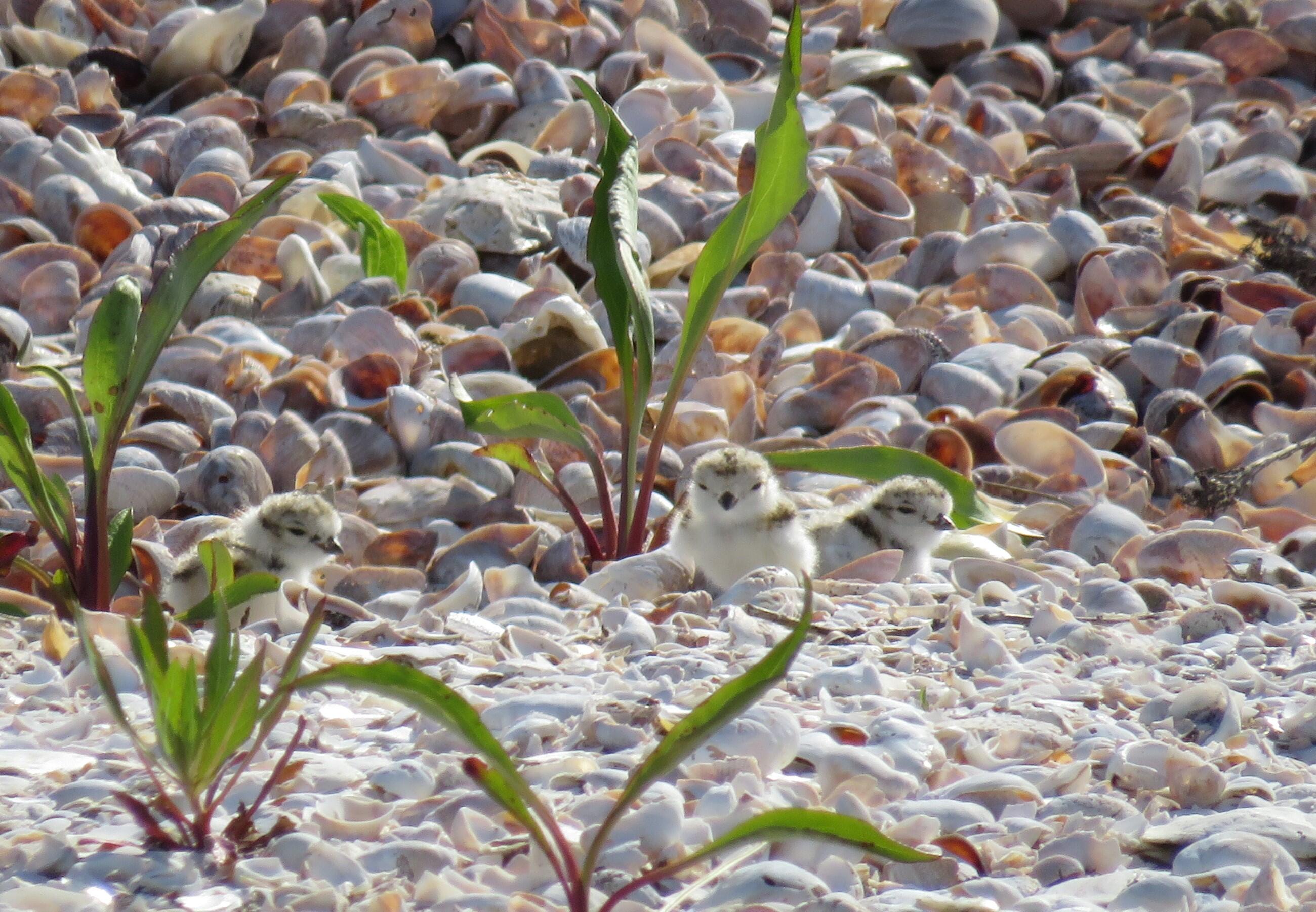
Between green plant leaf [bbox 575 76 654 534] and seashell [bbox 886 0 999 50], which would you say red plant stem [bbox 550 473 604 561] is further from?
seashell [bbox 886 0 999 50]

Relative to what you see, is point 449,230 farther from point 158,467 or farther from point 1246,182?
point 1246,182

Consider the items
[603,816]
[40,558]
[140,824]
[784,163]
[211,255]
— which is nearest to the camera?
[140,824]

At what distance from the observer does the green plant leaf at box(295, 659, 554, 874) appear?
5.01 feet

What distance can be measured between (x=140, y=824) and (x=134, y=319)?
1.42 meters

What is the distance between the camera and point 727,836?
5.06ft

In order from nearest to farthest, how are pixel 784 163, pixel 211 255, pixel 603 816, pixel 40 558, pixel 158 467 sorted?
pixel 603 816
pixel 211 255
pixel 784 163
pixel 40 558
pixel 158 467

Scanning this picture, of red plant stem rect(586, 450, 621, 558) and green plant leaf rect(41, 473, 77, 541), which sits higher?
green plant leaf rect(41, 473, 77, 541)

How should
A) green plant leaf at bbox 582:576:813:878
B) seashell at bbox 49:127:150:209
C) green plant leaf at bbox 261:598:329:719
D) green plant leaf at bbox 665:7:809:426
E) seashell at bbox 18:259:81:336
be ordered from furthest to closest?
seashell at bbox 49:127:150:209 < seashell at bbox 18:259:81:336 < green plant leaf at bbox 665:7:809:426 < green plant leaf at bbox 261:598:329:719 < green plant leaf at bbox 582:576:813:878

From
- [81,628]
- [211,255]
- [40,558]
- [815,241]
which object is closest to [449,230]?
[815,241]

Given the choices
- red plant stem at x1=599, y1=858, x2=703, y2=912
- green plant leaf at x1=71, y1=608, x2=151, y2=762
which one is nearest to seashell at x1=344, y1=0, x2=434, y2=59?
green plant leaf at x1=71, y1=608, x2=151, y2=762

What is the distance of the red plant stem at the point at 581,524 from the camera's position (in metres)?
3.62

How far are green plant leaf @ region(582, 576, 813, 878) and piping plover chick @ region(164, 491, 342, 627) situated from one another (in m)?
1.96

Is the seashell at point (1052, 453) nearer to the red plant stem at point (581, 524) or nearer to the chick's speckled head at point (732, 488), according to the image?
the chick's speckled head at point (732, 488)

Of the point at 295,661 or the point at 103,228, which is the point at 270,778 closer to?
the point at 295,661
